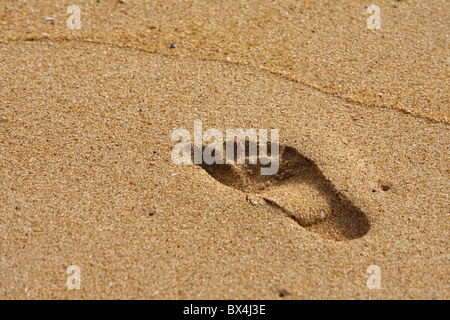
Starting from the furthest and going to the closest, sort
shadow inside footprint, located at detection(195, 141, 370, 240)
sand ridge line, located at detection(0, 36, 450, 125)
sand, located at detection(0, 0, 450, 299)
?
1. sand ridge line, located at detection(0, 36, 450, 125)
2. shadow inside footprint, located at detection(195, 141, 370, 240)
3. sand, located at detection(0, 0, 450, 299)

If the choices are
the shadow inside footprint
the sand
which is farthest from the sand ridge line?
the shadow inside footprint

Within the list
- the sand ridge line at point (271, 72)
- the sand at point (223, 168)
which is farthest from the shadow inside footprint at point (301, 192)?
the sand ridge line at point (271, 72)

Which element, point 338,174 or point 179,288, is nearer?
point 179,288

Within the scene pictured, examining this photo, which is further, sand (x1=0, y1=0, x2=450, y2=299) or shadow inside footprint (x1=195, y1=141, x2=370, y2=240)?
shadow inside footprint (x1=195, y1=141, x2=370, y2=240)

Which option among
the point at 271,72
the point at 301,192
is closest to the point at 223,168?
the point at 301,192

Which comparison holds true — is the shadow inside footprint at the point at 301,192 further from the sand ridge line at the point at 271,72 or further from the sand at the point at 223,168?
the sand ridge line at the point at 271,72

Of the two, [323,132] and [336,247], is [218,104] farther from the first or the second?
[336,247]

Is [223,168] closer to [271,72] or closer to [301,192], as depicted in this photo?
[301,192]

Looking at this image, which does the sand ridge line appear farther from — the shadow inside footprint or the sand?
the shadow inside footprint
